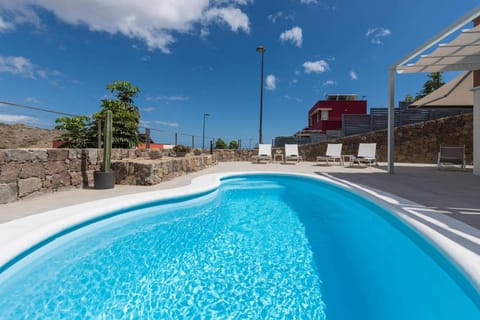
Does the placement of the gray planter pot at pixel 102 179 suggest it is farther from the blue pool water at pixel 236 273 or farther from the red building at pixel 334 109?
the red building at pixel 334 109

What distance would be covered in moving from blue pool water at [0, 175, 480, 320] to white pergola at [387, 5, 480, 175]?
3505 millimetres

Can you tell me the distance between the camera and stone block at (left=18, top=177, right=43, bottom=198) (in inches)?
141

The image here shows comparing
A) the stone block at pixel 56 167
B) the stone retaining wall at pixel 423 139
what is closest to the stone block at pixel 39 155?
the stone block at pixel 56 167

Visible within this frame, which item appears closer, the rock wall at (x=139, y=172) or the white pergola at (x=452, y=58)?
the white pergola at (x=452, y=58)

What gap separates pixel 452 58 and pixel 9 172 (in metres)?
9.10

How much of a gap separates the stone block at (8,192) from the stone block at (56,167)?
27.7 inches

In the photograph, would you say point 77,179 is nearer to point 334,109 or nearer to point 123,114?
point 123,114

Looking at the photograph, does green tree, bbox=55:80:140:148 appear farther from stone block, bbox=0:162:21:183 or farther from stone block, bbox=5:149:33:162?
stone block, bbox=0:162:21:183

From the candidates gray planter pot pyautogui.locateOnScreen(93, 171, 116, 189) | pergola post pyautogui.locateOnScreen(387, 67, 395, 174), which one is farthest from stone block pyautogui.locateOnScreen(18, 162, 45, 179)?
pergola post pyautogui.locateOnScreen(387, 67, 395, 174)

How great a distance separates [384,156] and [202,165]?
9.43 meters

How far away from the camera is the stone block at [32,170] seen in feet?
12.0

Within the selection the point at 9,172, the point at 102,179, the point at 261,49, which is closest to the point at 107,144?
the point at 102,179

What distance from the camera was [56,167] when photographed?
4.29m

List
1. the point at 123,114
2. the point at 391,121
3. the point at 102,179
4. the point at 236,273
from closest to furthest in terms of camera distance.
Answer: the point at 236,273
the point at 102,179
the point at 391,121
the point at 123,114
